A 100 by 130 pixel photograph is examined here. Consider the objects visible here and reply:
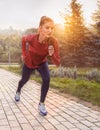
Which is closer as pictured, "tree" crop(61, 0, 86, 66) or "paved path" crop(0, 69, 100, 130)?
"paved path" crop(0, 69, 100, 130)

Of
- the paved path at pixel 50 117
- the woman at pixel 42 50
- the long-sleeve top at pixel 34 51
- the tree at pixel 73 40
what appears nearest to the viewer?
the paved path at pixel 50 117

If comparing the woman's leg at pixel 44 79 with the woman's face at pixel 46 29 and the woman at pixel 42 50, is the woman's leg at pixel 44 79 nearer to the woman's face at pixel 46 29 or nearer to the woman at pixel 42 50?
the woman at pixel 42 50

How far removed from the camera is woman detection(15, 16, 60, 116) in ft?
20.3

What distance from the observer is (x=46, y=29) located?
6.25 m

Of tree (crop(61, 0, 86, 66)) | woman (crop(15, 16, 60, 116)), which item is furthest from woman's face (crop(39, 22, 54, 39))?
tree (crop(61, 0, 86, 66))

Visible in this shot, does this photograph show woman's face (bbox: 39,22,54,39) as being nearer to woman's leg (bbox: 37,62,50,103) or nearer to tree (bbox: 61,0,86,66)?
woman's leg (bbox: 37,62,50,103)

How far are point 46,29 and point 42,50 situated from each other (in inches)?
18.3

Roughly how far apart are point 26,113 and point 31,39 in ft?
5.07

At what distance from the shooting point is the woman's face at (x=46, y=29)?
6.21 metres

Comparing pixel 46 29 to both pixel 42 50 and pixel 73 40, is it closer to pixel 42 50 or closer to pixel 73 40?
pixel 42 50

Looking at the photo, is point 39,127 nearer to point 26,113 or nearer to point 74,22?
point 26,113

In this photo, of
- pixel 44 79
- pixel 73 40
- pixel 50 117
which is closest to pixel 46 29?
pixel 44 79

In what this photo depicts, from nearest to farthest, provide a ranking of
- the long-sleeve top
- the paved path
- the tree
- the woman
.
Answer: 1. the paved path
2. the woman
3. the long-sleeve top
4. the tree

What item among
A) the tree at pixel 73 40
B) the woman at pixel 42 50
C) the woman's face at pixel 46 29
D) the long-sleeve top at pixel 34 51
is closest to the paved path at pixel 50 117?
the woman at pixel 42 50
